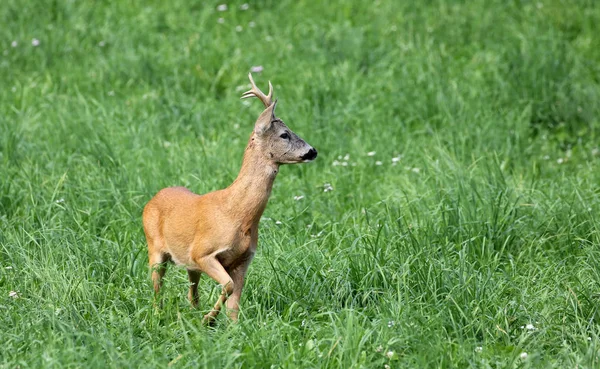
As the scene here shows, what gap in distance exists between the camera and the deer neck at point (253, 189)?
459 cm

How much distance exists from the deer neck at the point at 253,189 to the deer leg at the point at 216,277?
220mm

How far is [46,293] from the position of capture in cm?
489

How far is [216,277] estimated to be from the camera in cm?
451

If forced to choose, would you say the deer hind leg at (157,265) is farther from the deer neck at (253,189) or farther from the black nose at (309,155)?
the black nose at (309,155)

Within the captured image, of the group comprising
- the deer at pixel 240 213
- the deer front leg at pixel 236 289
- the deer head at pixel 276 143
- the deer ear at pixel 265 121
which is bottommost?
the deer front leg at pixel 236 289

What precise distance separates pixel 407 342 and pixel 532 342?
589 millimetres

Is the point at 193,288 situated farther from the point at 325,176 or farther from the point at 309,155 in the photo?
the point at 325,176

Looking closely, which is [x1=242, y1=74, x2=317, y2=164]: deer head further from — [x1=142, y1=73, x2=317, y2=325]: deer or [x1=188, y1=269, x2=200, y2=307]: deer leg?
[x1=188, y1=269, x2=200, y2=307]: deer leg

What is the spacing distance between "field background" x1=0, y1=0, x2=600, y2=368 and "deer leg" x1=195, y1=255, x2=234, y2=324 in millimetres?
74

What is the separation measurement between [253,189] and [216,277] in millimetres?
434

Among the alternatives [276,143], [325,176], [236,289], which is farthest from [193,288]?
[325,176]

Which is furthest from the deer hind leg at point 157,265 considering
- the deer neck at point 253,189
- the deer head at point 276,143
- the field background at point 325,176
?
the deer head at point 276,143

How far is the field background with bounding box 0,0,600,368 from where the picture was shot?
4516mm

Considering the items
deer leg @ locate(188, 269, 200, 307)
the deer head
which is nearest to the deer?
the deer head
